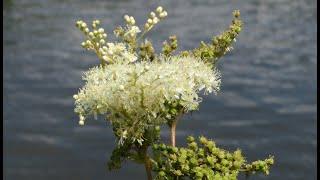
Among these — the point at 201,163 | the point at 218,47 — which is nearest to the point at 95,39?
the point at 218,47

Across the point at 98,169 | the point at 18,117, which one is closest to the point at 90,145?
the point at 98,169

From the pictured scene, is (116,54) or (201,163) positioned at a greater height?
(116,54)

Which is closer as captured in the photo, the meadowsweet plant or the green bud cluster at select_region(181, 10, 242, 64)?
the meadowsweet plant

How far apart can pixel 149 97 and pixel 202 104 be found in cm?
1388

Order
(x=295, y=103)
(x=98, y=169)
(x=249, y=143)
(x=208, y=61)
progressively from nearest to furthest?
(x=208, y=61) → (x=98, y=169) → (x=249, y=143) → (x=295, y=103)

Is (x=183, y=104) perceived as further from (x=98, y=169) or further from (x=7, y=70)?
(x=7, y=70)

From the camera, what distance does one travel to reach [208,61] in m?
5.69

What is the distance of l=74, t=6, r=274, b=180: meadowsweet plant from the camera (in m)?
4.93

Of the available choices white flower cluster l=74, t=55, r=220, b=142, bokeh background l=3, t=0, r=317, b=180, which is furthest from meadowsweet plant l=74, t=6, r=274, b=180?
bokeh background l=3, t=0, r=317, b=180

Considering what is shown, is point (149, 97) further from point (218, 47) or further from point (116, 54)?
point (218, 47)

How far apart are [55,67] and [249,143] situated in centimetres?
982

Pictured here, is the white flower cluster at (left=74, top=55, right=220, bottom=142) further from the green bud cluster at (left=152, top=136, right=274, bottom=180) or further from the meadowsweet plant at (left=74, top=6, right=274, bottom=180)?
the green bud cluster at (left=152, top=136, right=274, bottom=180)

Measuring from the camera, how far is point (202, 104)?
18.8 metres

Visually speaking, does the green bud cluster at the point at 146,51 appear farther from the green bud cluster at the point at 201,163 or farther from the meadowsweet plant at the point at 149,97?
the green bud cluster at the point at 201,163
